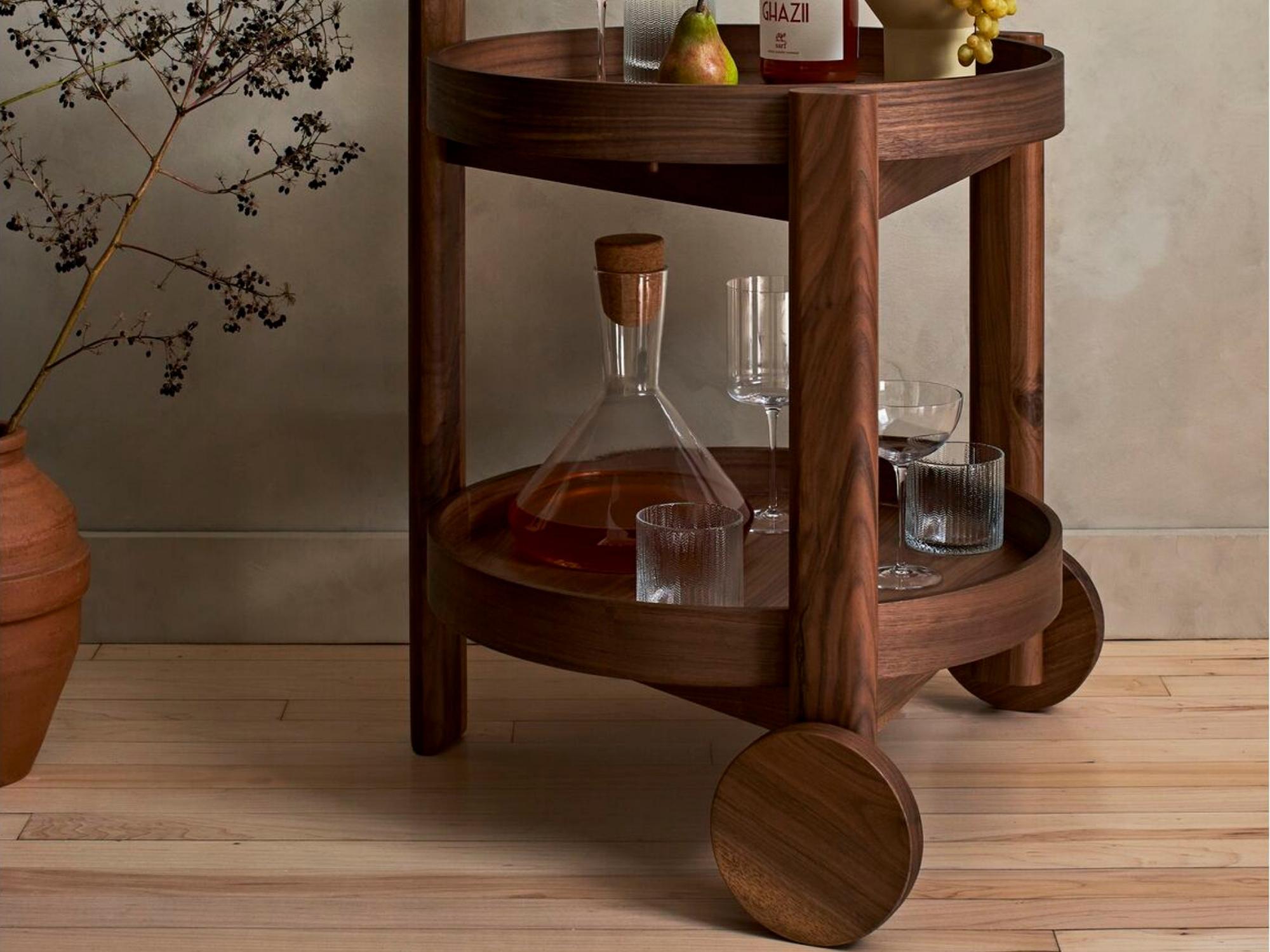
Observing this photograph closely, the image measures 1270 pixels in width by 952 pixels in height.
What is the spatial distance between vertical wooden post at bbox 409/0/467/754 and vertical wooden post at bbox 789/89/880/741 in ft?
1.47

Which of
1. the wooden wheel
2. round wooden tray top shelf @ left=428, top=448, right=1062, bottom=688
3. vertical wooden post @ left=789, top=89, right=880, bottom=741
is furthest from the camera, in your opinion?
the wooden wheel

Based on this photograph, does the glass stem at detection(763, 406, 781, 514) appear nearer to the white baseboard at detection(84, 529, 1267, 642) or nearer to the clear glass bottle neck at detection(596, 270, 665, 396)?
the clear glass bottle neck at detection(596, 270, 665, 396)

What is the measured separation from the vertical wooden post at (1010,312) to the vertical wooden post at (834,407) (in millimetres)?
429

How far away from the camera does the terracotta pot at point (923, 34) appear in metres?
1.41

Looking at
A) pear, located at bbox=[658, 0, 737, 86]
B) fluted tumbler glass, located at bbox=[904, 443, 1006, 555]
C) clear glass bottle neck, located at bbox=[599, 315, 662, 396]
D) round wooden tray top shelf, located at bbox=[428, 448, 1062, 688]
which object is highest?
pear, located at bbox=[658, 0, 737, 86]

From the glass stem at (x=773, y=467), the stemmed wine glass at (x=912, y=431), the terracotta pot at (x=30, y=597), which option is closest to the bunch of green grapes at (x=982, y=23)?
the stemmed wine glass at (x=912, y=431)

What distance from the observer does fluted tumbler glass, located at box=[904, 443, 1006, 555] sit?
1567 millimetres

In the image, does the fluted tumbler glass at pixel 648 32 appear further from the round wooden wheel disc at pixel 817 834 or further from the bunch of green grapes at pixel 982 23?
A: the round wooden wheel disc at pixel 817 834

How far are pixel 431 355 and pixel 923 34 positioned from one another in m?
0.56

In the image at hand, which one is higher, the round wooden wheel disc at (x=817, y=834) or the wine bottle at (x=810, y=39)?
the wine bottle at (x=810, y=39)

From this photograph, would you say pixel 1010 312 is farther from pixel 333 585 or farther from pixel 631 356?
pixel 333 585

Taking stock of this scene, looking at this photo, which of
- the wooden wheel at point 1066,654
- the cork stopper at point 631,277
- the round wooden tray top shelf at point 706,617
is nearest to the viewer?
the round wooden tray top shelf at point 706,617

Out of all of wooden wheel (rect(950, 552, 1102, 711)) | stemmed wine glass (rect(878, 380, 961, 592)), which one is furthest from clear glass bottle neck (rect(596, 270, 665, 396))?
wooden wheel (rect(950, 552, 1102, 711))

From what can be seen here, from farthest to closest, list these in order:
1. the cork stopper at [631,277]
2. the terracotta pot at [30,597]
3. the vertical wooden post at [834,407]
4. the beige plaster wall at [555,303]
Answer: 1. the beige plaster wall at [555,303]
2. the terracotta pot at [30,597]
3. the cork stopper at [631,277]
4. the vertical wooden post at [834,407]
